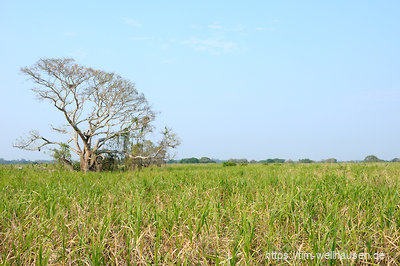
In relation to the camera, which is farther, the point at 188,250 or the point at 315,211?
the point at 315,211

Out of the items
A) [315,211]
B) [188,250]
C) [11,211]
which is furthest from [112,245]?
[315,211]

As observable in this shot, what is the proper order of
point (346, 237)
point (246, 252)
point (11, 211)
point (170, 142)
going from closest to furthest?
1. point (246, 252)
2. point (346, 237)
3. point (11, 211)
4. point (170, 142)

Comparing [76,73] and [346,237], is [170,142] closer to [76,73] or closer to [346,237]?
[76,73]

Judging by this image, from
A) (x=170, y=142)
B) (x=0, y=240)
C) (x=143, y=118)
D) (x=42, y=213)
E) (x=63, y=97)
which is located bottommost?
(x=0, y=240)

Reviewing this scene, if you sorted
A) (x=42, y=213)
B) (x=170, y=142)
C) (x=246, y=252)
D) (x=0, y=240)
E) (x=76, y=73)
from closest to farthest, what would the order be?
1. (x=246, y=252)
2. (x=0, y=240)
3. (x=42, y=213)
4. (x=76, y=73)
5. (x=170, y=142)

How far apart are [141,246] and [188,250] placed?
0.46m

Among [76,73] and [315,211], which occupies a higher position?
[76,73]

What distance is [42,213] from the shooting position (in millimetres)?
3775

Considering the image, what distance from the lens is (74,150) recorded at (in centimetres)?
2123

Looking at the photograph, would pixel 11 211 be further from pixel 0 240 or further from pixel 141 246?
pixel 141 246

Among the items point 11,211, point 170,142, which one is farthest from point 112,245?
point 170,142

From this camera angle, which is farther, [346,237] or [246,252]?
[346,237]

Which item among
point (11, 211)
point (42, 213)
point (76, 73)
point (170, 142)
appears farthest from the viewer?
point (170, 142)

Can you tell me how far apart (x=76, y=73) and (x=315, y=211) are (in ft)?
66.3
